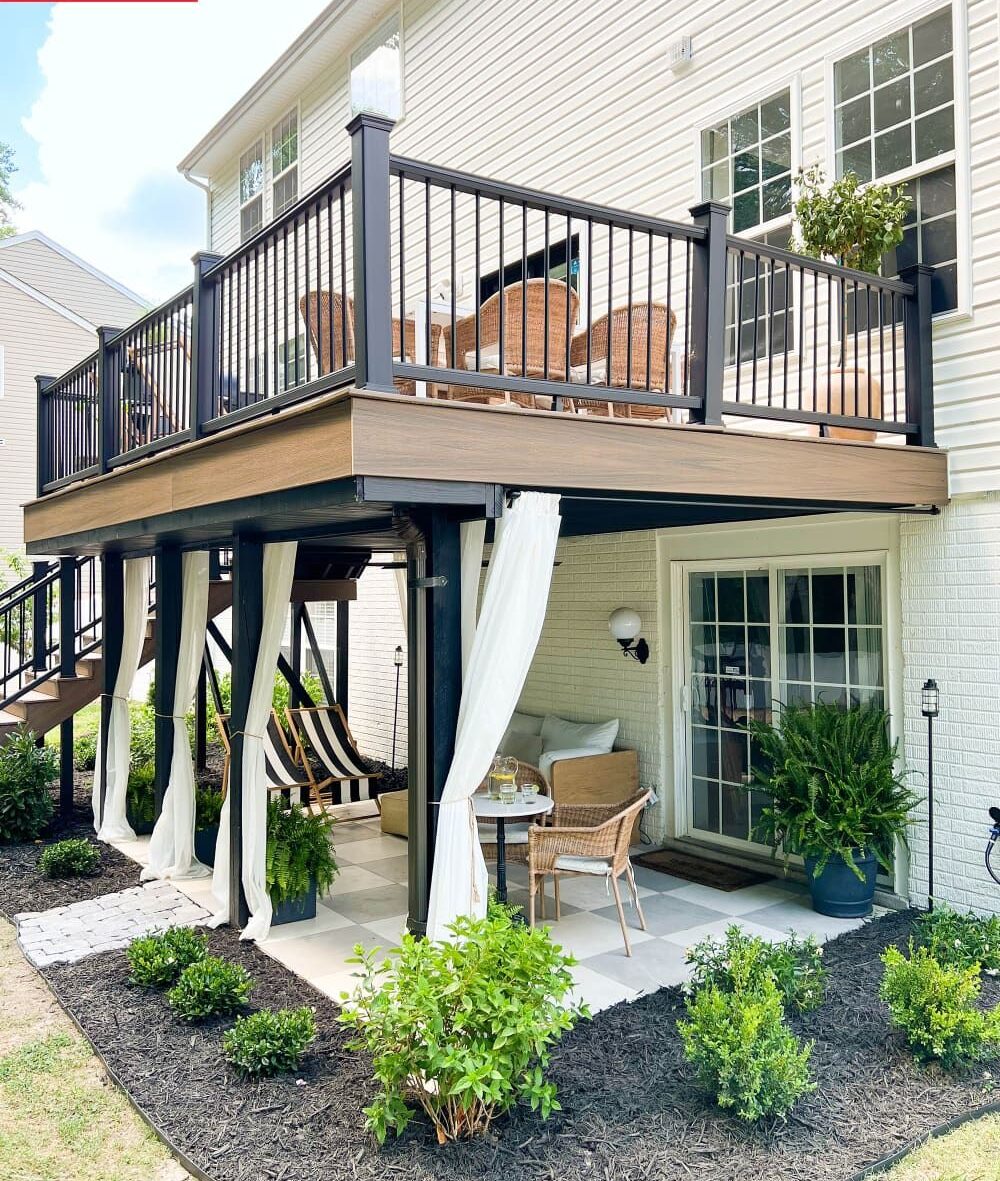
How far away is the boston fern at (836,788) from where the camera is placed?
221 inches

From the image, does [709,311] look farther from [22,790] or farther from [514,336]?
[22,790]

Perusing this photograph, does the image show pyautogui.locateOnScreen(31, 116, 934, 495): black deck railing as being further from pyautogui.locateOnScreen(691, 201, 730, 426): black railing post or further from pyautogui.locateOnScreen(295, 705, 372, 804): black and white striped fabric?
pyautogui.locateOnScreen(295, 705, 372, 804): black and white striped fabric

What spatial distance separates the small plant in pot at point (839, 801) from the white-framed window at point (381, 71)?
306 inches

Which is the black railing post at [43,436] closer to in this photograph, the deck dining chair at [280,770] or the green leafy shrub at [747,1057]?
the deck dining chair at [280,770]

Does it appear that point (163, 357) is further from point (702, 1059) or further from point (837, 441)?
point (702, 1059)

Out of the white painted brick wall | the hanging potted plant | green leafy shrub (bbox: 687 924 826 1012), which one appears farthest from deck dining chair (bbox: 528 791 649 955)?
the hanging potted plant

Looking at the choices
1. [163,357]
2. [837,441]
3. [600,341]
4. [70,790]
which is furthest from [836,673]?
[70,790]

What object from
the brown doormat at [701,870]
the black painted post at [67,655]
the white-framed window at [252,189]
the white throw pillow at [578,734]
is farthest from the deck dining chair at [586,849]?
the white-framed window at [252,189]

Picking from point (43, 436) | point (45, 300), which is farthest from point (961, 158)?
point (45, 300)

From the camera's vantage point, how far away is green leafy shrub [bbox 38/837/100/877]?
6.95m

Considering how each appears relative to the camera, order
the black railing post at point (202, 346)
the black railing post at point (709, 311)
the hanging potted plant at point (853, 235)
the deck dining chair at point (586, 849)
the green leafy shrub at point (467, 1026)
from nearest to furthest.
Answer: the green leafy shrub at point (467, 1026) → the black railing post at point (709, 311) → the black railing post at point (202, 346) → the deck dining chair at point (586, 849) → the hanging potted plant at point (853, 235)

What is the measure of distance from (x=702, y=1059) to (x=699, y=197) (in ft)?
18.6

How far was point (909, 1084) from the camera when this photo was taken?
3.90 metres

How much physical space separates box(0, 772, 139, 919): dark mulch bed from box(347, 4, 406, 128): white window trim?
7.44 meters
